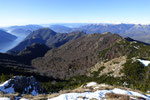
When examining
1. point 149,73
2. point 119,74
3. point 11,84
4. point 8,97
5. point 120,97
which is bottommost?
point 119,74

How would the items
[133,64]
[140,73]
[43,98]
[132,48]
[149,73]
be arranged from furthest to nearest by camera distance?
[132,48], [133,64], [140,73], [149,73], [43,98]

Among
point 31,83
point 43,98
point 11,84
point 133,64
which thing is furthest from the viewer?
point 133,64

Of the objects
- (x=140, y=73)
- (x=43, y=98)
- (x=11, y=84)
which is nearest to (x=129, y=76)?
(x=140, y=73)

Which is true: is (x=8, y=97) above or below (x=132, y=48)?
above

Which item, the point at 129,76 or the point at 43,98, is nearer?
the point at 43,98

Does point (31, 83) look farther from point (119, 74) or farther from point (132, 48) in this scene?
point (132, 48)

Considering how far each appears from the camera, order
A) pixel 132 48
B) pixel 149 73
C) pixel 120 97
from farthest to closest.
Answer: pixel 132 48 → pixel 149 73 → pixel 120 97

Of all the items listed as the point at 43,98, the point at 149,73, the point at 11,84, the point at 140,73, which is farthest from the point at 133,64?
the point at 43,98

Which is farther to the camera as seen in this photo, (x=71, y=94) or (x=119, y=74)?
(x=119, y=74)

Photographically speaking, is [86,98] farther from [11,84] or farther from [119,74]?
[119,74]
